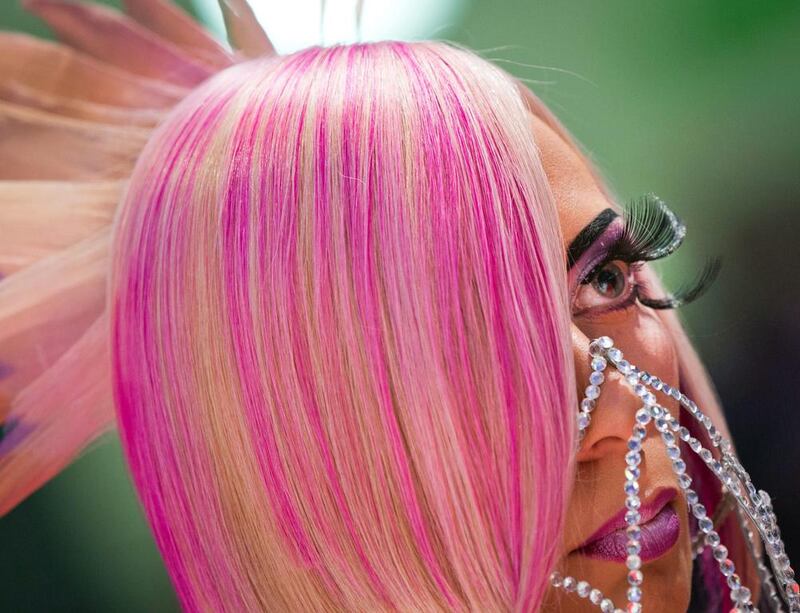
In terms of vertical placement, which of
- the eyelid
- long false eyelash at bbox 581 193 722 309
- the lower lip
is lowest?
the lower lip

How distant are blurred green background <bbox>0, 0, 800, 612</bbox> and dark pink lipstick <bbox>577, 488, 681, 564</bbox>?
0.19 m

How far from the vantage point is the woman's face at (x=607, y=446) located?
65cm

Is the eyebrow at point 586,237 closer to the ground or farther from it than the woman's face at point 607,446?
farther from it

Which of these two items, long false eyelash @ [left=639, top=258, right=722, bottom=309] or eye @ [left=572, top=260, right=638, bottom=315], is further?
long false eyelash @ [left=639, top=258, right=722, bottom=309]

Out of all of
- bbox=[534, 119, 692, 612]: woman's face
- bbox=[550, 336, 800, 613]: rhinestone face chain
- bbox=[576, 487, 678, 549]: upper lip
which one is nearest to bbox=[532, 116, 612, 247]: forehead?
bbox=[534, 119, 692, 612]: woman's face

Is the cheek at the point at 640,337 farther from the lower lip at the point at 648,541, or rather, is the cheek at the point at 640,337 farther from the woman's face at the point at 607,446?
the lower lip at the point at 648,541

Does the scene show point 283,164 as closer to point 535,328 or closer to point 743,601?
point 535,328

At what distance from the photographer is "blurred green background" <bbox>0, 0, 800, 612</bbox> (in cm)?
79

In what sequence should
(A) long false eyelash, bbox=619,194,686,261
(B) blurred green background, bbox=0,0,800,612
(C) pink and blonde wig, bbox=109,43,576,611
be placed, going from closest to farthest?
(C) pink and blonde wig, bbox=109,43,576,611
(A) long false eyelash, bbox=619,194,686,261
(B) blurred green background, bbox=0,0,800,612

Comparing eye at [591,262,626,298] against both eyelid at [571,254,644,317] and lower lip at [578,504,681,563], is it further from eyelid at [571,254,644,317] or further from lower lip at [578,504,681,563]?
lower lip at [578,504,681,563]

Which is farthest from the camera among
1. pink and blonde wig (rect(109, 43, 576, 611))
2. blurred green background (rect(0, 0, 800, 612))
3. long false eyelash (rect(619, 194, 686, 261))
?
blurred green background (rect(0, 0, 800, 612))

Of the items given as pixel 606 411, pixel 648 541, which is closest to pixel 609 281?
pixel 606 411

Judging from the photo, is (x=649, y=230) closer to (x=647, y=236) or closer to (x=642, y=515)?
(x=647, y=236)

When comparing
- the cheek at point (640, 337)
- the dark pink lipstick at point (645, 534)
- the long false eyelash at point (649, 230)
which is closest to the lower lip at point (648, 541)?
the dark pink lipstick at point (645, 534)
